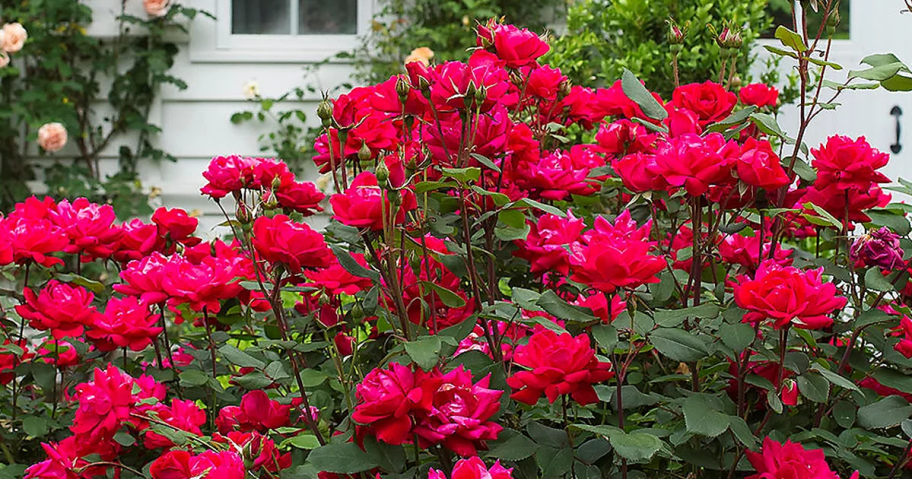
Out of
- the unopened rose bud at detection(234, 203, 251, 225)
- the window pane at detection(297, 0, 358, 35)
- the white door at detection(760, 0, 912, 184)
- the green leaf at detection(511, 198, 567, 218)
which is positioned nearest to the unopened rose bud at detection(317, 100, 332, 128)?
the unopened rose bud at detection(234, 203, 251, 225)

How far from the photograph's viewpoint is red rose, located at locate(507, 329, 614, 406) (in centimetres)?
78

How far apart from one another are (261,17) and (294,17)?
5.8 inches

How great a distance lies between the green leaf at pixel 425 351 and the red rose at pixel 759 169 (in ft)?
0.99

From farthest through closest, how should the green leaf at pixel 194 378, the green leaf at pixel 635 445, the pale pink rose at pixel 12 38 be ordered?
the pale pink rose at pixel 12 38, the green leaf at pixel 194 378, the green leaf at pixel 635 445

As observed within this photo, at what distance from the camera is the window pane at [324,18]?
4215 millimetres

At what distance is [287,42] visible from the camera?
13.7 ft

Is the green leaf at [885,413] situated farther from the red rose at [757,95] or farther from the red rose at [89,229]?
the red rose at [89,229]

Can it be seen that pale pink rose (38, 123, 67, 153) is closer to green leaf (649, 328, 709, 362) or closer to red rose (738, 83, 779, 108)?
red rose (738, 83, 779, 108)

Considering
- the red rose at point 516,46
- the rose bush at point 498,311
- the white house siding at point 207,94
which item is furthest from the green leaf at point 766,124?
the white house siding at point 207,94

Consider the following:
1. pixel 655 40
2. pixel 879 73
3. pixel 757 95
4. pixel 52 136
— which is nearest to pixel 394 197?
pixel 879 73

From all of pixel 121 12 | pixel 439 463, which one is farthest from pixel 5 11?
pixel 439 463

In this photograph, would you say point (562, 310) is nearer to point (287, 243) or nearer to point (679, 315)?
point (679, 315)

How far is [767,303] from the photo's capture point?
749 millimetres

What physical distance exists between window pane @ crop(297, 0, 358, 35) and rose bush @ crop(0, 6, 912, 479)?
303 centimetres
